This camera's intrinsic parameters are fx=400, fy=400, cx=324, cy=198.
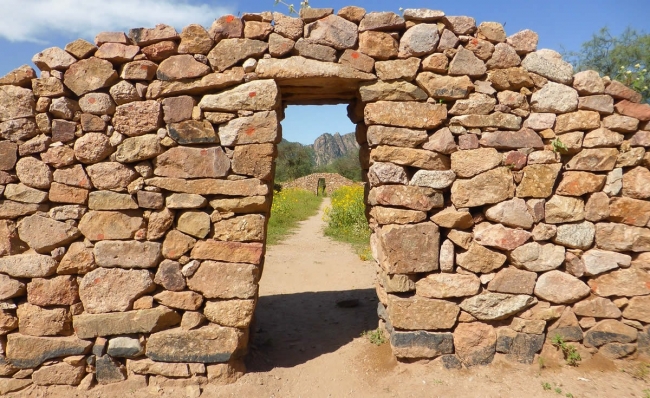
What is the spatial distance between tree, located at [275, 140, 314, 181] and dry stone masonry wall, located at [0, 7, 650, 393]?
2993 cm

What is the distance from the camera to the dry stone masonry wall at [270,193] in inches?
134

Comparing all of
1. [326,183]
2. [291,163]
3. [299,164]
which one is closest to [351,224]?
[326,183]

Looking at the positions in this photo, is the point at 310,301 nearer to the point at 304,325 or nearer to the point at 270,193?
the point at 304,325

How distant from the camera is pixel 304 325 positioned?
5.02 m

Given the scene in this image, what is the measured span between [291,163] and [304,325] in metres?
30.2

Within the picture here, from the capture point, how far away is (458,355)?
365 centimetres

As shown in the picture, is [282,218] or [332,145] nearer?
[282,218]

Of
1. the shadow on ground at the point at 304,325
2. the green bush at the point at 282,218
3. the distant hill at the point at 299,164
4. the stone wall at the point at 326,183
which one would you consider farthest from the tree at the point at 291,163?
the shadow on ground at the point at 304,325

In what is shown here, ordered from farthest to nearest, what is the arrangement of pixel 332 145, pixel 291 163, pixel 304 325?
pixel 332 145
pixel 291 163
pixel 304 325

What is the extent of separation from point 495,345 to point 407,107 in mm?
2308

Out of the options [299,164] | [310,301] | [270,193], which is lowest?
[310,301]

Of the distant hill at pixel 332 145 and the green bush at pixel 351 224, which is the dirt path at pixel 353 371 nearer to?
the green bush at pixel 351 224

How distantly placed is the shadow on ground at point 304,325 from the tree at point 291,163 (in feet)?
90.9

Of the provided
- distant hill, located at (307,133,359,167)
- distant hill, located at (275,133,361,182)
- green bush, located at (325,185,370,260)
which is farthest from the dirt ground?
distant hill, located at (307,133,359,167)
